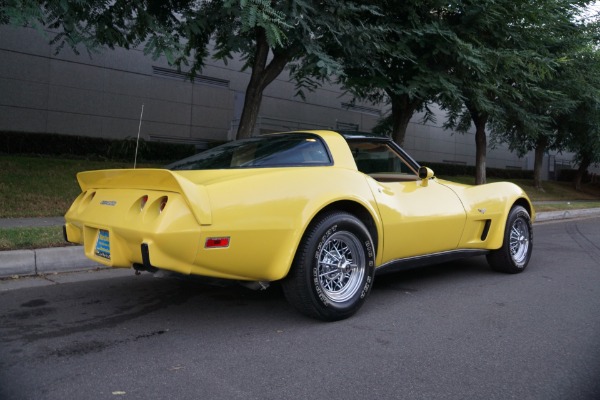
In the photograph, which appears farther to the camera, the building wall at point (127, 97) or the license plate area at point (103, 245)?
the building wall at point (127, 97)

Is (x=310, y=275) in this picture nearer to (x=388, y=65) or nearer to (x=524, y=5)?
(x=388, y=65)

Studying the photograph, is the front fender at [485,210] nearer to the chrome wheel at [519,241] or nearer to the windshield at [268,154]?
the chrome wheel at [519,241]

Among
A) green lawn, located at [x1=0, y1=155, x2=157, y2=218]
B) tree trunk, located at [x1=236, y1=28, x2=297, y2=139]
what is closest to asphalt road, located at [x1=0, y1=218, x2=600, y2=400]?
green lawn, located at [x1=0, y1=155, x2=157, y2=218]

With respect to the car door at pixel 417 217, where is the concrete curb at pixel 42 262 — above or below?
below

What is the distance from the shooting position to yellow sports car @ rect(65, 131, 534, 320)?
10.5 feet

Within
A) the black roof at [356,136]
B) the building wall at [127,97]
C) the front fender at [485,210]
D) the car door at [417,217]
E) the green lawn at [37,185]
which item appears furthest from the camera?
the building wall at [127,97]

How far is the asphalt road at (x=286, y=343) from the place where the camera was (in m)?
Result: 2.67

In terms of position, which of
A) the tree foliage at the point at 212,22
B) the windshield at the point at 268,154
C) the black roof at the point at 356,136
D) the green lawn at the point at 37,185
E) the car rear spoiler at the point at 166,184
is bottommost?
the green lawn at the point at 37,185

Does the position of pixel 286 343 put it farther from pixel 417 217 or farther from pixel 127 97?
pixel 127 97

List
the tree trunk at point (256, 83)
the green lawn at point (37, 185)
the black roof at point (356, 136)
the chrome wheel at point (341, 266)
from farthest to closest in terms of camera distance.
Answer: the tree trunk at point (256, 83) → the green lawn at point (37, 185) → the black roof at point (356, 136) → the chrome wheel at point (341, 266)

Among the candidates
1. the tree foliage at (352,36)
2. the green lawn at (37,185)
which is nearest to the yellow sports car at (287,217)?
the tree foliage at (352,36)

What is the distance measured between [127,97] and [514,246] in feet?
44.8

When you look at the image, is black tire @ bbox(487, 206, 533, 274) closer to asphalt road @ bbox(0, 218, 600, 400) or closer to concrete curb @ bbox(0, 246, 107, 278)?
asphalt road @ bbox(0, 218, 600, 400)

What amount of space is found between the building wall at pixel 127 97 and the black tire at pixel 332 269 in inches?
408
